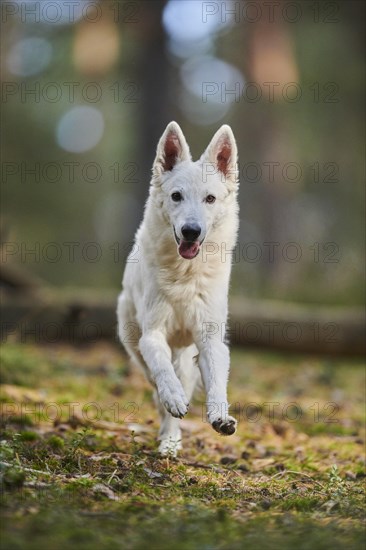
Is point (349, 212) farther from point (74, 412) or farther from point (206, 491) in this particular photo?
point (206, 491)

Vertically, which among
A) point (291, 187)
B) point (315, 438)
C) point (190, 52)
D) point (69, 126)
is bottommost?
point (315, 438)

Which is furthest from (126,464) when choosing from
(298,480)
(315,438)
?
A: (315,438)

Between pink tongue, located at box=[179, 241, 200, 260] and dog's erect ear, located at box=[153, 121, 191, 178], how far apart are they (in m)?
0.84

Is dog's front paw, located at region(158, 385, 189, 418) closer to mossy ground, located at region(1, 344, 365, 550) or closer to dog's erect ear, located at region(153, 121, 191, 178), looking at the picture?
mossy ground, located at region(1, 344, 365, 550)

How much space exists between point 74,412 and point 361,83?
16248mm

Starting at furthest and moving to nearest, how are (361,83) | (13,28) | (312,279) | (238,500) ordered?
(361,83) → (13,28) → (312,279) → (238,500)

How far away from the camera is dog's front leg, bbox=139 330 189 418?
15.5ft

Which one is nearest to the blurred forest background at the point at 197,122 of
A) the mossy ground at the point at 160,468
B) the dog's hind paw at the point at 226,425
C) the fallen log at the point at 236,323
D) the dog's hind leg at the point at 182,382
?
the fallen log at the point at 236,323

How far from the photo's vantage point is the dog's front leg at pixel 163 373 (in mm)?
4734

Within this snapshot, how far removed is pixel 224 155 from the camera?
5.80 metres

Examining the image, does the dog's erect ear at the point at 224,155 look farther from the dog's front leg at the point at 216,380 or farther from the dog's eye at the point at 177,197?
the dog's front leg at the point at 216,380

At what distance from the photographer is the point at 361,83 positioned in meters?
19.9

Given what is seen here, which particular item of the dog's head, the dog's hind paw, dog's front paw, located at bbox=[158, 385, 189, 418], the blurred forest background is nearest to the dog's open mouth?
the dog's head

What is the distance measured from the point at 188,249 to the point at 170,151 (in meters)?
1.05
